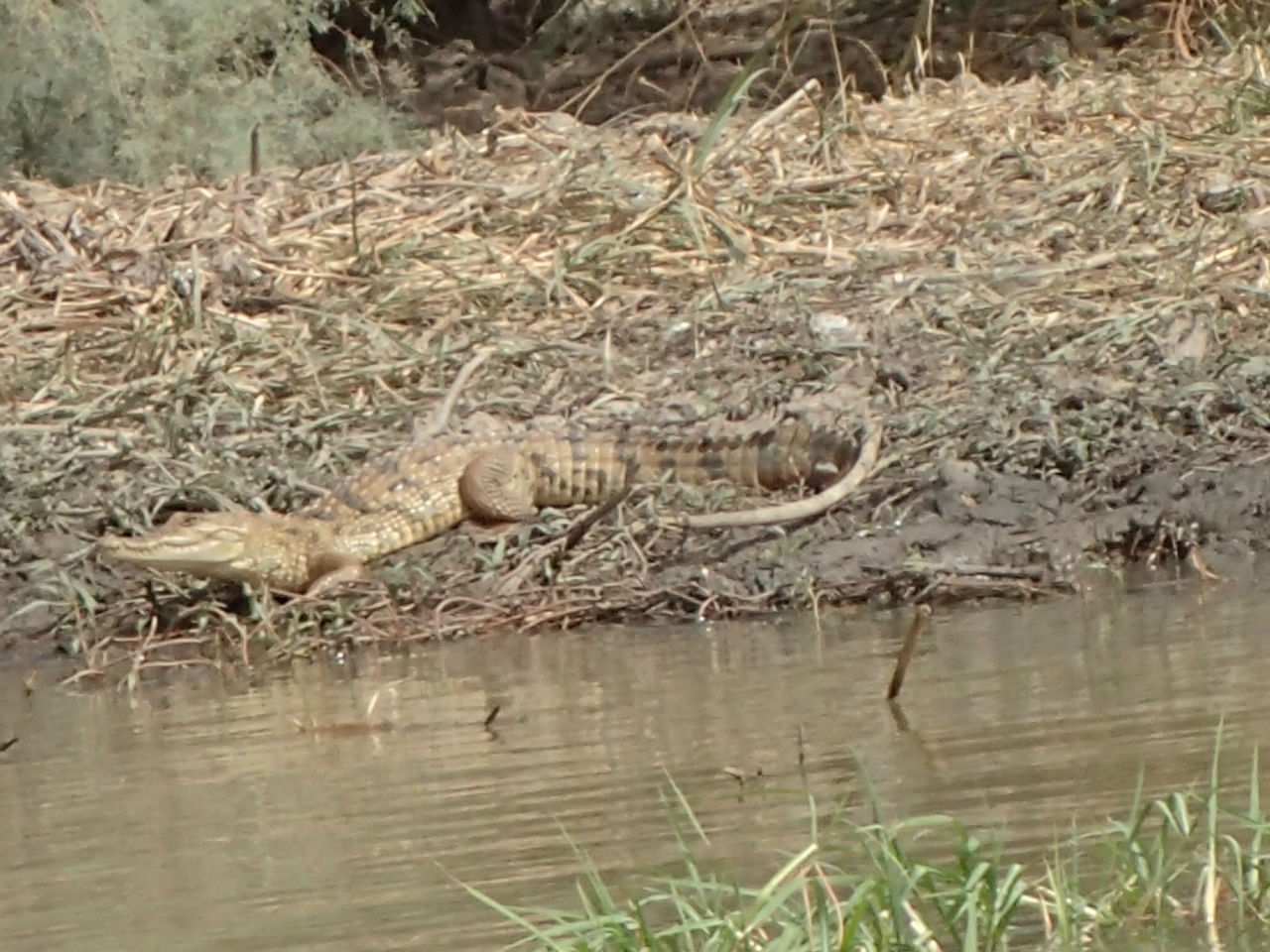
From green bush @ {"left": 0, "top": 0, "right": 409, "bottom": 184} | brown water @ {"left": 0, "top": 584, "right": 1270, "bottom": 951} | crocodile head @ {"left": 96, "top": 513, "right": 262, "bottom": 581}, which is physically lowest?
brown water @ {"left": 0, "top": 584, "right": 1270, "bottom": 951}

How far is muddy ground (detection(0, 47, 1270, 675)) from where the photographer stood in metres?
7.64

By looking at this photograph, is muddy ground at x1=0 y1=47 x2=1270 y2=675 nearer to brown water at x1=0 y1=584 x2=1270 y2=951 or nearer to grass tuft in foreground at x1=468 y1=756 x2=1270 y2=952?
brown water at x1=0 y1=584 x2=1270 y2=951

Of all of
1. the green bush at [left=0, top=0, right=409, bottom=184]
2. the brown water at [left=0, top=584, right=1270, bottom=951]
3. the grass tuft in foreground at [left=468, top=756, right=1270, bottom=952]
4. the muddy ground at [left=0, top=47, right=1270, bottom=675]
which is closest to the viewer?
the grass tuft in foreground at [left=468, top=756, right=1270, bottom=952]

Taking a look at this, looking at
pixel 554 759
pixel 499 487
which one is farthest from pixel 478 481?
pixel 554 759

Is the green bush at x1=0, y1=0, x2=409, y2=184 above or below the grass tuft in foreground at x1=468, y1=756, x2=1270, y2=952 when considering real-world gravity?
above

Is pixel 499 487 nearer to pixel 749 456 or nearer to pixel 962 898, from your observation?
pixel 749 456

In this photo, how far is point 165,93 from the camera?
47.2 feet

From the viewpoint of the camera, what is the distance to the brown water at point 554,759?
430 centimetres

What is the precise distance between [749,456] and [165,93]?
22.6 ft

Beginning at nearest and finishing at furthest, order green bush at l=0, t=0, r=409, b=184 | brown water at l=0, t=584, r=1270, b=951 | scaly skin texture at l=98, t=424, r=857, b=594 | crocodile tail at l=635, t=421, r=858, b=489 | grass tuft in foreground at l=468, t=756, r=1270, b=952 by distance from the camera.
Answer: grass tuft in foreground at l=468, t=756, r=1270, b=952, brown water at l=0, t=584, r=1270, b=951, scaly skin texture at l=98, t=424, r=857, b=594, crocodile tail at l=635, t=421, r=858, b=489, green bush at l=0, t=0, r=409, b=184

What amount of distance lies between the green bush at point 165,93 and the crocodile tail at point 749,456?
5569 mm

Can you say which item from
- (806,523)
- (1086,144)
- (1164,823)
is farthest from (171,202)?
(1164,823)

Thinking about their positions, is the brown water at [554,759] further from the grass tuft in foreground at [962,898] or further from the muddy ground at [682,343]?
the muddy ground at [682,343]

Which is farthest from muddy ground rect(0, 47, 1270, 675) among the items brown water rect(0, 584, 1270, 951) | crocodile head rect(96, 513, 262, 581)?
brown water rect(0, 584, 1270, 951)
